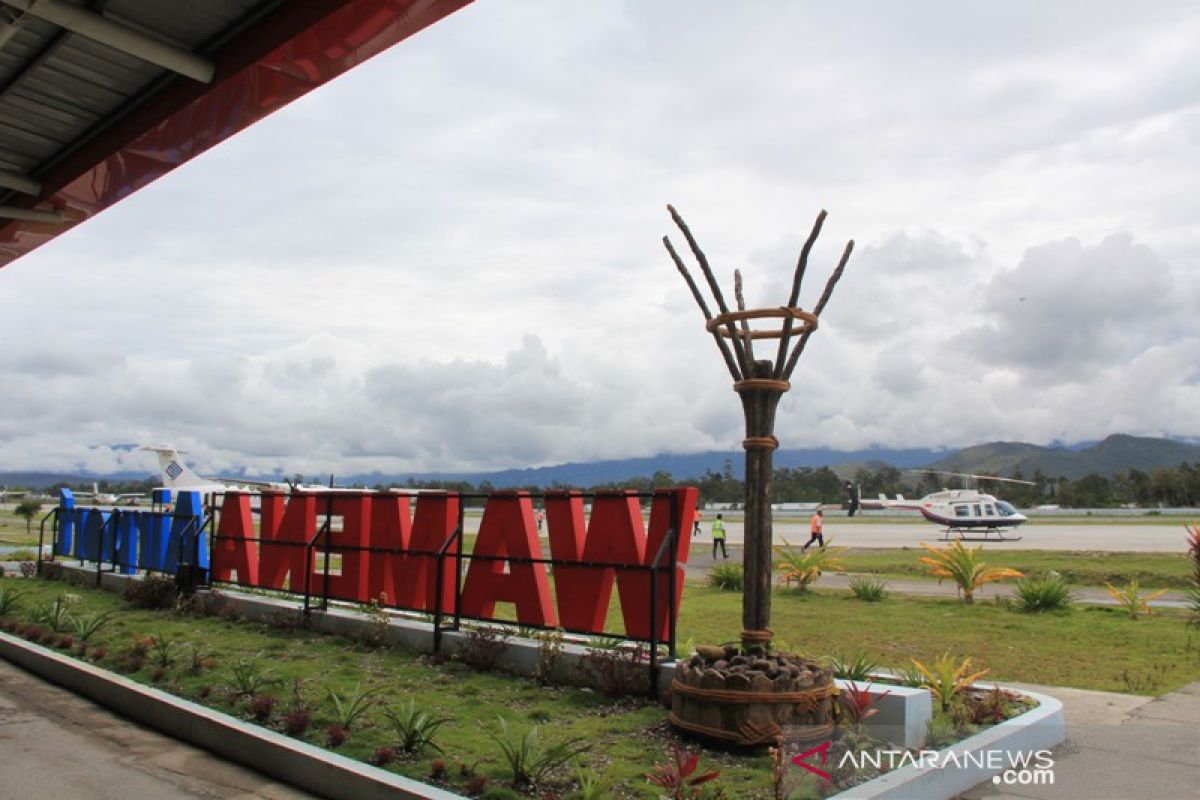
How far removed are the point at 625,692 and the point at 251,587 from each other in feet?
31.4

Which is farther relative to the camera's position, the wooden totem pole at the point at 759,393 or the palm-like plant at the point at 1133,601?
the palm-like plant at the point at 1133,601

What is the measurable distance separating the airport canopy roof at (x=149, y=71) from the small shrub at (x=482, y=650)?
234 inches

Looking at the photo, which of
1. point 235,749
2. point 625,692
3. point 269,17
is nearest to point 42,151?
point 269,17

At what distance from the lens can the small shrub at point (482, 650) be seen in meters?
10.1

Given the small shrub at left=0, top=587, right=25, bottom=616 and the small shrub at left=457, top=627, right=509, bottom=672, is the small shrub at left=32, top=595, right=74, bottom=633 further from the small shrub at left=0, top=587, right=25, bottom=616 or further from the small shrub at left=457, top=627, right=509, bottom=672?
the small shrub at left=457, top=627, right=509, bottom=672

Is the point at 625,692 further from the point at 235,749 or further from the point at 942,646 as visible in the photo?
the point at 942,646

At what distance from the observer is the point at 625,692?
341 inches

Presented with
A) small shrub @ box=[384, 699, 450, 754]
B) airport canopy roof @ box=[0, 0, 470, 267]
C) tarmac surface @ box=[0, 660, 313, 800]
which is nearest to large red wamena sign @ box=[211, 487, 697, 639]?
small shrub @ box=[384, 699, 450, 754]

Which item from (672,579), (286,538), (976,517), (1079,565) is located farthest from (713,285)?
(976,517)

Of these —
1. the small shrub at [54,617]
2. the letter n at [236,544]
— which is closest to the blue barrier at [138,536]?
the letter n at [236,544]

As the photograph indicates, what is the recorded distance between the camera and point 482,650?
10.2 meters

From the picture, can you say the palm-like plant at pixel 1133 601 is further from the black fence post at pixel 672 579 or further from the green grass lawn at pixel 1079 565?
the black fence post at pixel 672 579

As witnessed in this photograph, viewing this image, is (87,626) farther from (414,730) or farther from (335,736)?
(414,730)

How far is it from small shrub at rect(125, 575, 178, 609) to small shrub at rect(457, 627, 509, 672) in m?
8.27
